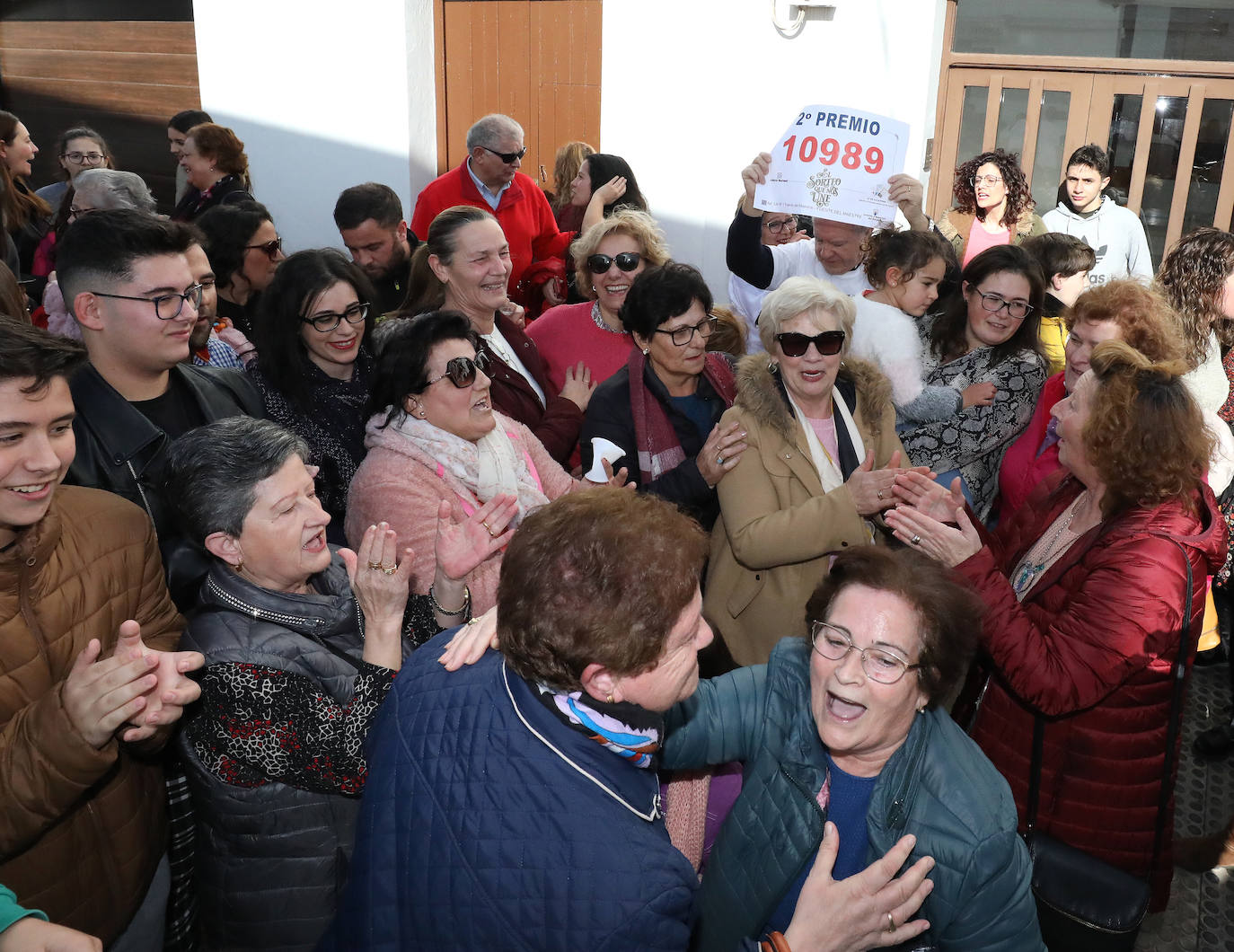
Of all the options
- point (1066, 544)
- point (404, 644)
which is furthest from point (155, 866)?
point (1066, 544)

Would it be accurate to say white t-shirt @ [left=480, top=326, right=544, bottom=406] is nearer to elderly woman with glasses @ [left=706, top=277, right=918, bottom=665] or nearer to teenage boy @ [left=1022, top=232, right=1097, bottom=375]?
elderly woman with glasses @ [left=706, top=277, right=918, bottom=665]

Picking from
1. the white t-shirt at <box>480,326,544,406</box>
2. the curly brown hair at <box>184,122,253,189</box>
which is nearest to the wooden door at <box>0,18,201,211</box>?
the curly brown hair at <box>184,122,253,189</box>

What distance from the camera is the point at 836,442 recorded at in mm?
3504

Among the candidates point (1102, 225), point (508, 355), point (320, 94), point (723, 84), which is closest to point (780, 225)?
point (723, 84)

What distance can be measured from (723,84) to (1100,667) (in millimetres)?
5470

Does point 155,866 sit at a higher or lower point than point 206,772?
lower

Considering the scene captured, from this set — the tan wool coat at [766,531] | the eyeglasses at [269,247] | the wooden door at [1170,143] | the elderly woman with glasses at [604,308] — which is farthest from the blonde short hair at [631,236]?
the wooden door at [1170,143]

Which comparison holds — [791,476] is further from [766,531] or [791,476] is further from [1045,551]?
[1045,551]

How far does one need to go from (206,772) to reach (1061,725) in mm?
2065

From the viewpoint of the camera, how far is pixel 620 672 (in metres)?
1.72

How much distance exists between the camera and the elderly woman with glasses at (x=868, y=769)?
197 centimetres

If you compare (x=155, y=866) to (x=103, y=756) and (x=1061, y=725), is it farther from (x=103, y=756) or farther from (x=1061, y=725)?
(x=1061, y=725)

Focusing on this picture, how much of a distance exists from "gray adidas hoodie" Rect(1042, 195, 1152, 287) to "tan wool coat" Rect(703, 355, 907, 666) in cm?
443

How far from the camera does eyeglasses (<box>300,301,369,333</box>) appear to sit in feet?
11.2
